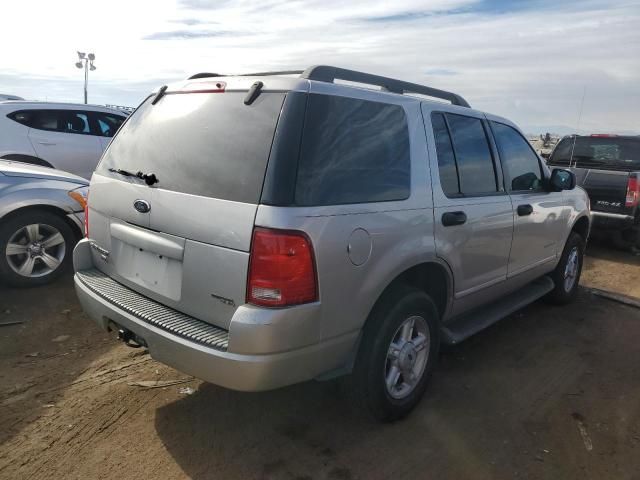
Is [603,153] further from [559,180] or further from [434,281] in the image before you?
[434,281]

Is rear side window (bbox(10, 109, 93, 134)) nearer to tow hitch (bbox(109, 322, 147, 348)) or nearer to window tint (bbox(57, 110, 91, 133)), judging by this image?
window tint (bbox(57, 110, 91, 133))

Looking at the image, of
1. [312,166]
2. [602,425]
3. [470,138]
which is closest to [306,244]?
[312,166]

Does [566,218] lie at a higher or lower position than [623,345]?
higher

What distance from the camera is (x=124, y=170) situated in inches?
119

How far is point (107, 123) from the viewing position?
8688mm

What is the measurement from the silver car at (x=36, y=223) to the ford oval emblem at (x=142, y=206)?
2619mm

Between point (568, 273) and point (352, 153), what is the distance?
11.9 feet

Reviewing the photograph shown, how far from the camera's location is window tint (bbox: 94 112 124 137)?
8578mm

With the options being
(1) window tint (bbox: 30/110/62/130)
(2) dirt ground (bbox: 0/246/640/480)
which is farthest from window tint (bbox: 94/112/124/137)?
(2) dirt ground (bbox: 0/246/640/480)

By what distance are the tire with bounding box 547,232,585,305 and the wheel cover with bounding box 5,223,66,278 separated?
485 cm

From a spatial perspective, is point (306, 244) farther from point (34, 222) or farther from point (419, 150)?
point (34, 222)

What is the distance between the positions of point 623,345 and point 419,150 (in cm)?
275

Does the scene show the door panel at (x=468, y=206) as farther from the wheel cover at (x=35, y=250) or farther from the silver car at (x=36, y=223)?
the wheel cover at (x=35, y=250)

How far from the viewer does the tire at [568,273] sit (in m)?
5.13
